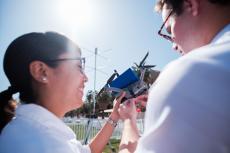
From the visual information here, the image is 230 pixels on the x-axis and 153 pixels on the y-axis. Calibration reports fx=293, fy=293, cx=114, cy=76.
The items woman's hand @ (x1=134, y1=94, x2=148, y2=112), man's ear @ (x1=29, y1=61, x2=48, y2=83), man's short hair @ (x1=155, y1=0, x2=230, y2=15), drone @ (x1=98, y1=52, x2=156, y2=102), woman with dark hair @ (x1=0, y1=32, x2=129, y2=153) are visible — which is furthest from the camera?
drone @ (x1=98, y1=52, x2=156, y2=102)

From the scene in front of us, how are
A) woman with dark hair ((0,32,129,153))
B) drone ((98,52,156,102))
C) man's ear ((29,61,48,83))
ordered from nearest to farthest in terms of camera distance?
woman with dark hair ((0,32,129,153)) → man's ear ((29,61,48,83)) → drone ((98,52,156,102))

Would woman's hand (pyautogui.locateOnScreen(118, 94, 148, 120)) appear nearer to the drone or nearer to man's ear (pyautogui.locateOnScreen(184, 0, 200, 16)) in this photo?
the drone

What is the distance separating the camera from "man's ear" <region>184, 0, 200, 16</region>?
4.10 ft

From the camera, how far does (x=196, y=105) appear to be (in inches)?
33.3

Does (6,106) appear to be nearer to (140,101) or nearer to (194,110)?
(140,101)

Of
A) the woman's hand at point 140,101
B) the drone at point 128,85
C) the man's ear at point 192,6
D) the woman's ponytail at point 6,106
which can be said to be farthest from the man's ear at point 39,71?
the man's ear at point 192,6

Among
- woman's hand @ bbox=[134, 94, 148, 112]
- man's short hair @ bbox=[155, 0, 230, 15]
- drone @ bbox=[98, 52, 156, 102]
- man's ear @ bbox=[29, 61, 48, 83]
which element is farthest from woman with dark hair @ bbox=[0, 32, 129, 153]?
man's short hair @ bbox=[155, 0, 230, 15]

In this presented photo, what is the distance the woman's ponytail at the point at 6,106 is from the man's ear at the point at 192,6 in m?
1.53

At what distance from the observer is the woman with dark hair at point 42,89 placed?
1.95m

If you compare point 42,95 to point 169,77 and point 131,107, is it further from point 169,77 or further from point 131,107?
point 169,77

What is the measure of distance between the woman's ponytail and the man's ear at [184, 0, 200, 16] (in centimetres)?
153

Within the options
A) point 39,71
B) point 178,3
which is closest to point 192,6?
point 178,3

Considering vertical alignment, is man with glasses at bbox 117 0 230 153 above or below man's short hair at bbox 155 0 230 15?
below

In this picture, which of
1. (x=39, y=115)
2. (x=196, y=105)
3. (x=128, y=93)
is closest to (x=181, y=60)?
(x=196, y=105)
